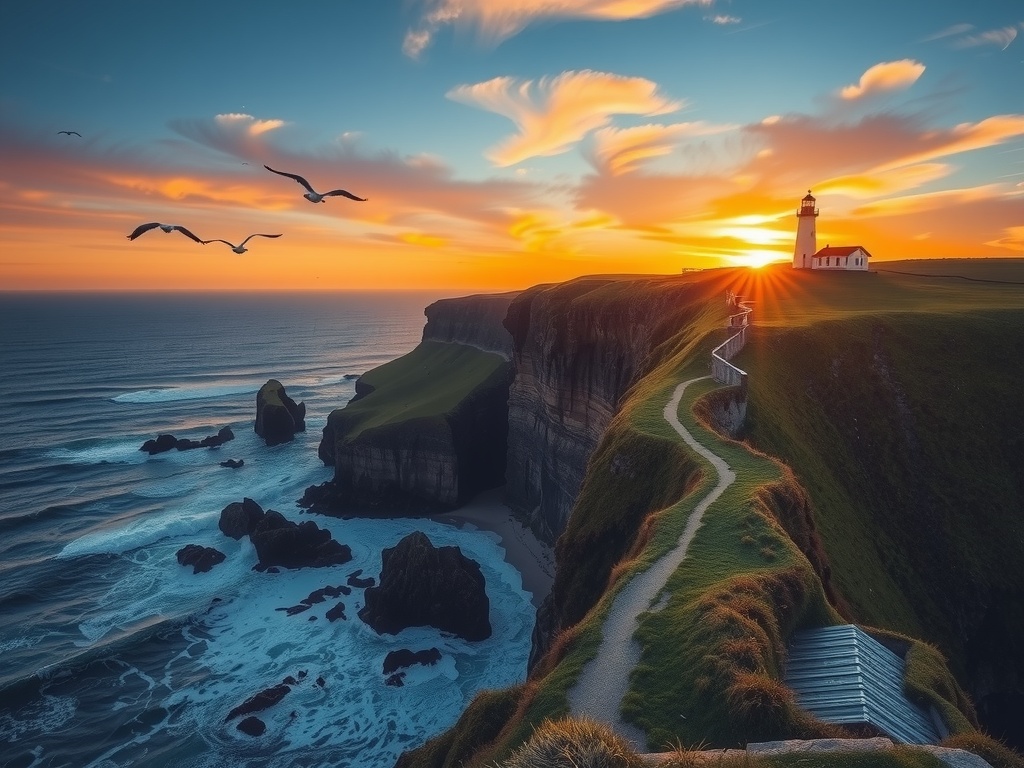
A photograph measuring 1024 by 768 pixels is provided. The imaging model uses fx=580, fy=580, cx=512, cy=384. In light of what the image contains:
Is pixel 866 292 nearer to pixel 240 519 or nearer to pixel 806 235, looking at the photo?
pixel 806 235

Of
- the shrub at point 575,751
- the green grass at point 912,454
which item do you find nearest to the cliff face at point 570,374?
the green grass at point 912,454

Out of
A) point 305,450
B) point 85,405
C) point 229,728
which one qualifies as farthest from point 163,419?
point 229,728

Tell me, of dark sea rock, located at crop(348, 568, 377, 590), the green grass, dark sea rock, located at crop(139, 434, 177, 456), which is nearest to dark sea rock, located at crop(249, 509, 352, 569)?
dark sea rock, located at crop(348, 568, 377, 590)

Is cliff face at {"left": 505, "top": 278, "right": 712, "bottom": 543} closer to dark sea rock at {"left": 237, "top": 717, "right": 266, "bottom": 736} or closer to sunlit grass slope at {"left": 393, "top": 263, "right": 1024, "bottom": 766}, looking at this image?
sunlit grass slope at {"left": 393, "top": 263, "right": 1024, "bottom": 766}

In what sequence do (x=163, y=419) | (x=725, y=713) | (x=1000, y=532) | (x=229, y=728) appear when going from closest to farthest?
(x=725, y=713) < (x=1000, y=532) < (x=229, y=728) < (x=163, y=419)

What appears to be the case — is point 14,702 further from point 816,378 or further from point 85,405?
point 85,405

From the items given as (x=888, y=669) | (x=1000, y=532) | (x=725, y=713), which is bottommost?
(x=1000, y=532)
